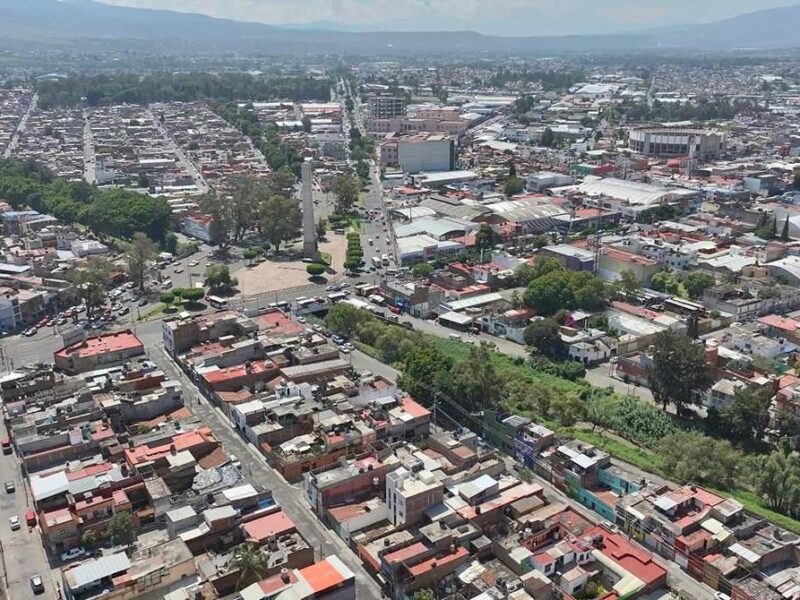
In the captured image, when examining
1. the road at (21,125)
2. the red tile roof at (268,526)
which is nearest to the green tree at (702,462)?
the red tile roof at (268,526)

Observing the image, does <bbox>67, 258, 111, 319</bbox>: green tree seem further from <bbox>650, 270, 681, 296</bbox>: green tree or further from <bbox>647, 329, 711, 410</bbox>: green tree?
<bbox>650, 270, 681, 296</bbox>: green tree

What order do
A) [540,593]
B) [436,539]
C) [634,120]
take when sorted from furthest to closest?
[634,120] < [436,539] < [540,593]

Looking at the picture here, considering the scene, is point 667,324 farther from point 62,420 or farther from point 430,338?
point 62,420

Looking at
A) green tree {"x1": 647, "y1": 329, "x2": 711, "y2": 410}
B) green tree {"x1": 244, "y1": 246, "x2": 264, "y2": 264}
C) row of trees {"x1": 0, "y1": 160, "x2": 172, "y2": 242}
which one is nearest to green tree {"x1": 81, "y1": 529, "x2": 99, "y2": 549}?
green tree {"x1": 647, "y1": 329, "x2": 711, "y2": 410}

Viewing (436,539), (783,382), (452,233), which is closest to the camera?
(436,539)

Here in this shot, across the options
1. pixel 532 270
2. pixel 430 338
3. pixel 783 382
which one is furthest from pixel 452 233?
pixel 783 382

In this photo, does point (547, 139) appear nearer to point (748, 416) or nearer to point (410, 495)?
point (748, 416)
